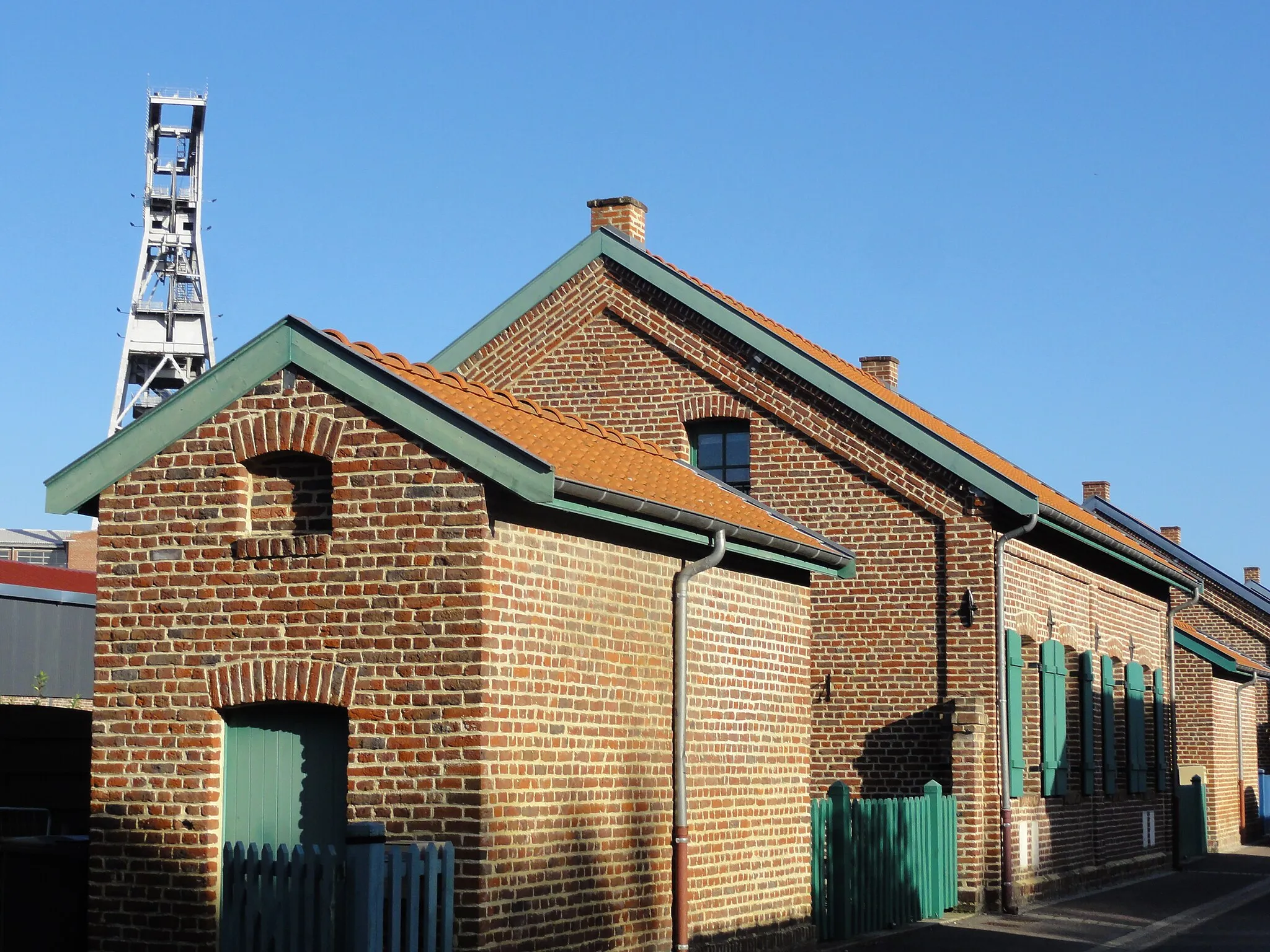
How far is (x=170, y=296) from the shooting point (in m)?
75.9

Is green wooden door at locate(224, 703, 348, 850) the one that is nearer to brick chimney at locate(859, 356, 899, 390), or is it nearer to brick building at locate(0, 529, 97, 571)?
brick chimney at locate(859, 356, 899, 390)

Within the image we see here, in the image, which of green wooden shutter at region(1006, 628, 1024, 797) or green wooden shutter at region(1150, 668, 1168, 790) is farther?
green wooden shutter at region(1150, 668, 1168, 790)

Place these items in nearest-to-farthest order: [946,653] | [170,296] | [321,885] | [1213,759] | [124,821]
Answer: [321,885]
[124,821]
[946,653]
[1213,759]
[170,296]

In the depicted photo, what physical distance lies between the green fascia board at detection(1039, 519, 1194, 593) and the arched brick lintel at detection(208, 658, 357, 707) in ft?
33.6

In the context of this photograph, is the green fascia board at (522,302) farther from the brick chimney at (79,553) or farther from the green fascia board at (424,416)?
the brick chimney at (79,553)

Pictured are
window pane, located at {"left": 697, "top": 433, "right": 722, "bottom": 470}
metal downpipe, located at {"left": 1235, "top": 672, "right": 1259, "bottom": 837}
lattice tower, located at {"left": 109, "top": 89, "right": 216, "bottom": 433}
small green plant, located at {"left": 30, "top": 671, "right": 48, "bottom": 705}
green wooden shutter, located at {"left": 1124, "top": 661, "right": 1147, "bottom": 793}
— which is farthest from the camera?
lattice tower, located at {"left": 109, "top": 89, "right": 216, "bottom": 433}

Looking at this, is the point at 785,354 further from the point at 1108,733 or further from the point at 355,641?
the point at 355,641

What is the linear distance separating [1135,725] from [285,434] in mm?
17714

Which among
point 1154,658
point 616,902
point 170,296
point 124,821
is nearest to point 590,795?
point 616,902

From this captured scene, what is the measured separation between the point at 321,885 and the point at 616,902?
110 inches

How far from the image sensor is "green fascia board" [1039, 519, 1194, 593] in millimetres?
20334

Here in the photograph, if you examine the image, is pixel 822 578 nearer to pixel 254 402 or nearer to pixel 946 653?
pixel 946 653

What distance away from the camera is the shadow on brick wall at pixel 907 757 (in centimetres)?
1939

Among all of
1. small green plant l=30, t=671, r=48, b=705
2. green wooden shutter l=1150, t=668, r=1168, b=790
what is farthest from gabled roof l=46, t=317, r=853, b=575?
green wooden shutter l=1150, t=668, r=1168, b=790
